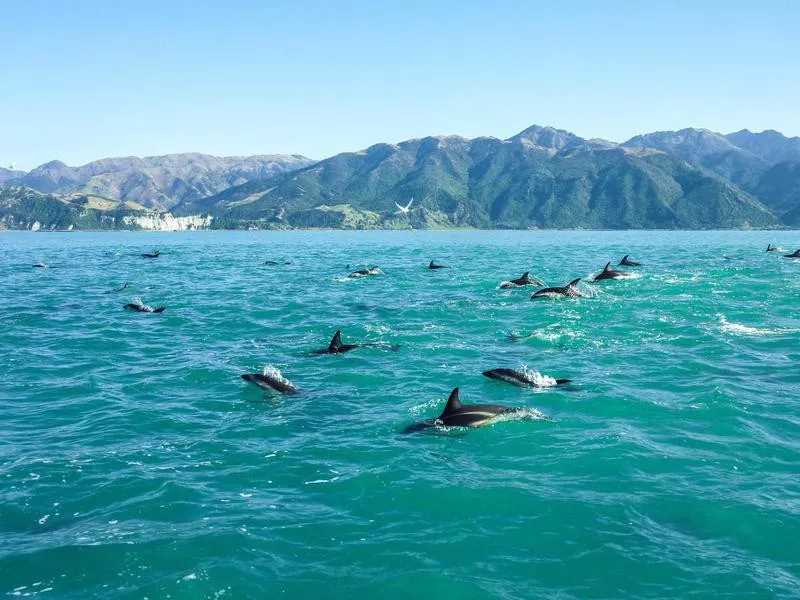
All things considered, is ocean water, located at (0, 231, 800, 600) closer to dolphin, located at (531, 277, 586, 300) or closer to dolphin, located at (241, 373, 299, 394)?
dolphin, located at (241, 373, 299, 394)

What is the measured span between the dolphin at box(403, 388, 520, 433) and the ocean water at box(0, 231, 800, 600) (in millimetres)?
382

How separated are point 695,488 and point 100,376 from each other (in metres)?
22.6

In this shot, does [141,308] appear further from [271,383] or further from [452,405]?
[452,405]

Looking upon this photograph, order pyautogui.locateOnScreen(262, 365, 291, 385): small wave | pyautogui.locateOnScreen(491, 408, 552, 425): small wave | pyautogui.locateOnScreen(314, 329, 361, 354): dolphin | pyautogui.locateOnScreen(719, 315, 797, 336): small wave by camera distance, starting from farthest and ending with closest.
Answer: pyautogui.locateOnScreen(719, 315, 797, 336): small wave, pyautogui.locateOnScreen(314, 329, 361, 354): dolphin, pyautogui.locateOnScreen(262, 365, 291, 385): small wave, pyautogui.locateOnScreen(491, 408, 552, 425): small wave

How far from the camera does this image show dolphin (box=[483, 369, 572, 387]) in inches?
930

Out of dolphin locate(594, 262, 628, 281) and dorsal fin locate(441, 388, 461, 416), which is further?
dolphin locate(594, 262, 628, 281)

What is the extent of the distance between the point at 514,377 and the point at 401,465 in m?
9.00

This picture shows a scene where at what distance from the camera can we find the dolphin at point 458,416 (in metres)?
19.1

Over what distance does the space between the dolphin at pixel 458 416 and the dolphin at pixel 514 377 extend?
4329 millimetres

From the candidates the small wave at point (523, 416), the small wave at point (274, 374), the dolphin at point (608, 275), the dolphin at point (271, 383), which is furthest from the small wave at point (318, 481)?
the dolphin at point (608, 275)

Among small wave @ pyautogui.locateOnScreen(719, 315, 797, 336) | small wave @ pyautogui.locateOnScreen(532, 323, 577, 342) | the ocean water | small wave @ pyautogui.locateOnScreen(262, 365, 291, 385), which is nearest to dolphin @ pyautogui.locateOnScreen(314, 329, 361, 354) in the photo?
the ocean water

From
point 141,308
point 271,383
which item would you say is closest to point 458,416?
point 271,383

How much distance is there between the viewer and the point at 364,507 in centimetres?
1397

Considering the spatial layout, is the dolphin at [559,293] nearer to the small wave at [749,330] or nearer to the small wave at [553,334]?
the small wave at [553,334]
